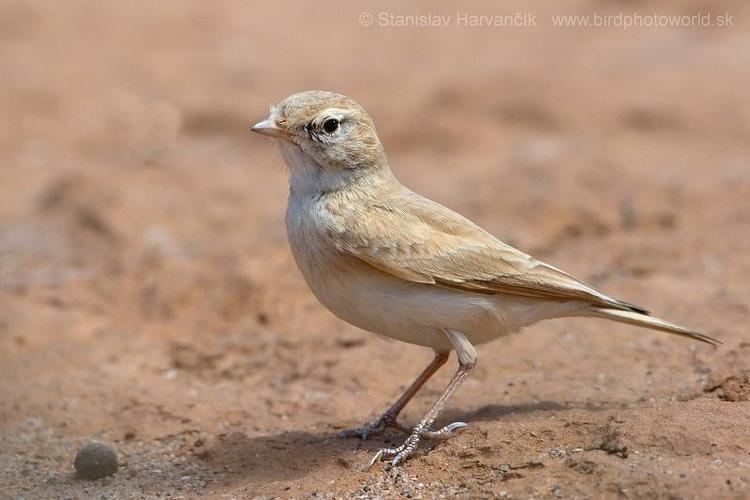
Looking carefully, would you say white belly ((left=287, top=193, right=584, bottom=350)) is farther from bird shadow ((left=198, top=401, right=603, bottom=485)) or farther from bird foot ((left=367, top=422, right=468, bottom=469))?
bird shadow ((left=198, top=401, right=603, bottom=485))

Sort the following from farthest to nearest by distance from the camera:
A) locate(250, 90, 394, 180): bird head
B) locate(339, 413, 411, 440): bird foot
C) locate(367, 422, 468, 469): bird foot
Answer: locate(339, 413, 411, 440): bird foot
locate(250, 90, 394, 180): bird head
locate(367, 422, 468, 469): bird foot

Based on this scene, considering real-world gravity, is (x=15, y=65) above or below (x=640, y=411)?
above

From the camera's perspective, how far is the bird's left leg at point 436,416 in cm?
555

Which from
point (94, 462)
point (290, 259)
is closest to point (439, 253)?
point (94, 462)

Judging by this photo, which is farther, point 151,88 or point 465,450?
point 151,88

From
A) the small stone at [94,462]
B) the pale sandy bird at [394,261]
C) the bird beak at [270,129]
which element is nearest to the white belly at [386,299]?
the pale sandy bird at [394,261]

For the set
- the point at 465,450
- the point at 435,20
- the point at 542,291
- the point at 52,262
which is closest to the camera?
the point at 465,450

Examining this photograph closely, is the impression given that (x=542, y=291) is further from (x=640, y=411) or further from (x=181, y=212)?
(x=181, y=212)

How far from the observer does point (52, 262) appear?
31.8ft

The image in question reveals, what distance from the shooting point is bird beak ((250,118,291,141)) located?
18.9 feet

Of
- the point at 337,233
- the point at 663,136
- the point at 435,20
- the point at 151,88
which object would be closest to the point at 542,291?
the point at 337,233

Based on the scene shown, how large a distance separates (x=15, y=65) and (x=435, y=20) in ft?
21.5

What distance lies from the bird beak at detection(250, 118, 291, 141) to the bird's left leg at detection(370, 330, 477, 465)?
1.53 metres

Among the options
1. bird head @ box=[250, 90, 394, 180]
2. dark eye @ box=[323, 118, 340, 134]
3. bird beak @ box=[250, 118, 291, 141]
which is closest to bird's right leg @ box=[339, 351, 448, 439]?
bird head @ box=[250, 90, 394, 180]
